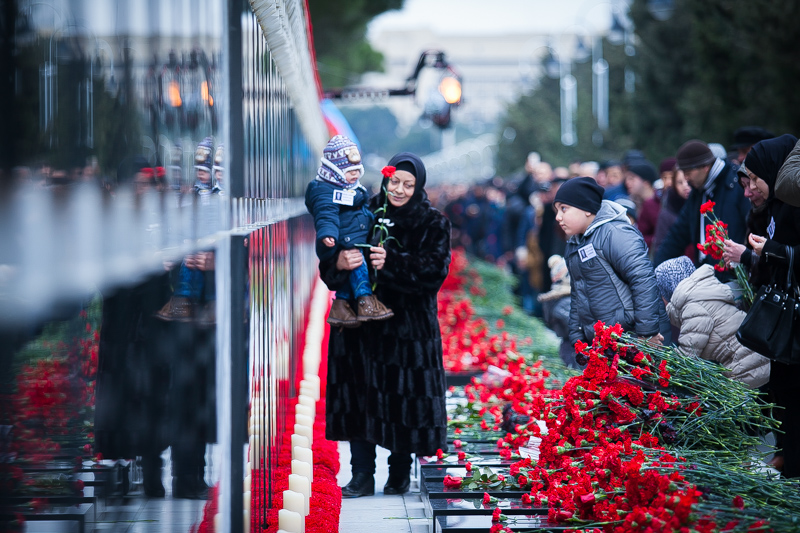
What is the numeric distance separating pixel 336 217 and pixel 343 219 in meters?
0.14

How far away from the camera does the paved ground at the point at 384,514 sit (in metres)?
4.71

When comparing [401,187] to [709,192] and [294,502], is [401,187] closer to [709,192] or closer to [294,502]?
[294,502]

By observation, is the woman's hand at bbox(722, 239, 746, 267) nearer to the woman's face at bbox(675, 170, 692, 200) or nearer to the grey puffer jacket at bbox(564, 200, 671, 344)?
the grey puffer jacket at bbox(564, 200, 671, 344)

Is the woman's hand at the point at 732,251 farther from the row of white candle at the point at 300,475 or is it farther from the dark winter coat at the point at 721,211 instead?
the row of white candle at the point at 300,475

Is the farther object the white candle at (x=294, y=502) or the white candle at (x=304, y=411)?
the white candle at (x=304, y=411)

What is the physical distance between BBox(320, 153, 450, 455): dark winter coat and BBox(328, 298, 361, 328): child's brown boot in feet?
0.41

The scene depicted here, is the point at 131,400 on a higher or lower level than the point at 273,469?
higher

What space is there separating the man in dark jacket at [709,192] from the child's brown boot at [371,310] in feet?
8.34

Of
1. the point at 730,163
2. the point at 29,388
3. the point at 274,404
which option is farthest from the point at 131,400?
the point at 730,163

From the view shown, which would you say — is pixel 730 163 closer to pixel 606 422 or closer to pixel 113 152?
pixel 606 422

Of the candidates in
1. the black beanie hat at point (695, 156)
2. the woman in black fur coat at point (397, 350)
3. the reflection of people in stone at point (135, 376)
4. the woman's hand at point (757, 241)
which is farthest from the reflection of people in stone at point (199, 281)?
the black beanie hat at point (695, 156)

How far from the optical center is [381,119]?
126 metres

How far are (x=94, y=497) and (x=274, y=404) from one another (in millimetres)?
2694

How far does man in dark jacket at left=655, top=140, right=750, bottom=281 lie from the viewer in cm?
641
